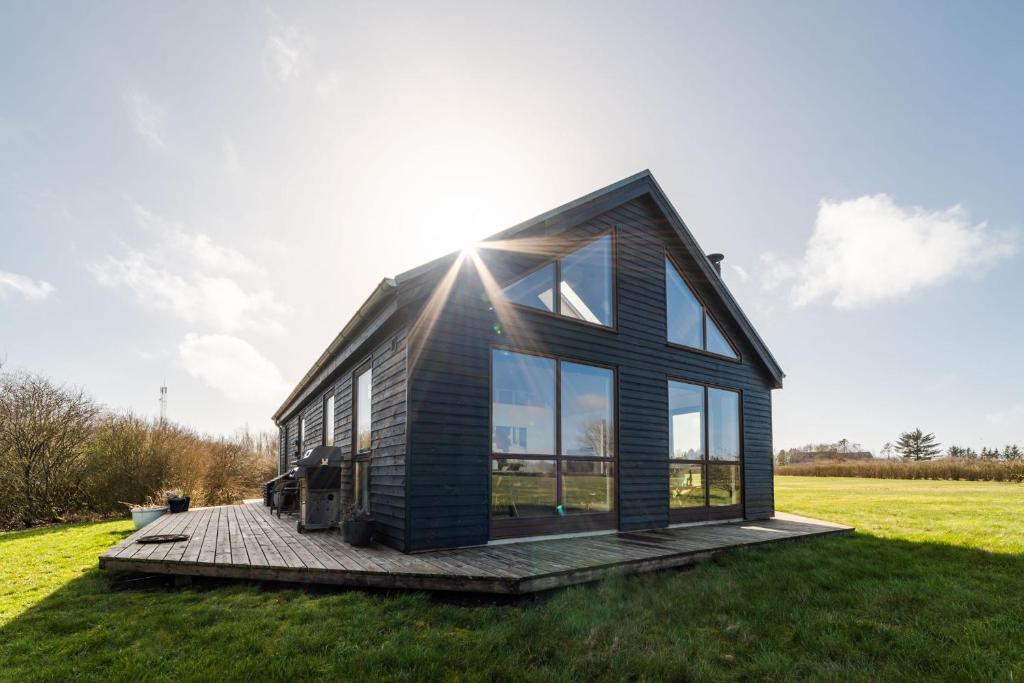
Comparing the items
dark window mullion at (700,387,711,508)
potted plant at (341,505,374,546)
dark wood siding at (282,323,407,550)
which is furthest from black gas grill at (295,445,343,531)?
dark window mullion at (700,387,711,508)

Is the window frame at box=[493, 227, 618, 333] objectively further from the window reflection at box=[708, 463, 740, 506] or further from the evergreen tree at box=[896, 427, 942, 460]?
the evergreen tree at box=[896, 427, 942, 460]

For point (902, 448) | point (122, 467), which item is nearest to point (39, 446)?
point (122, 467)

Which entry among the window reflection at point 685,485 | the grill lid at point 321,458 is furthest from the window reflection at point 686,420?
the grill lid at point 321,458

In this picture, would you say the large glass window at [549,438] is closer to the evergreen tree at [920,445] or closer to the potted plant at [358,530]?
the potted plant at [358,530]

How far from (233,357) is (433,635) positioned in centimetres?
2691

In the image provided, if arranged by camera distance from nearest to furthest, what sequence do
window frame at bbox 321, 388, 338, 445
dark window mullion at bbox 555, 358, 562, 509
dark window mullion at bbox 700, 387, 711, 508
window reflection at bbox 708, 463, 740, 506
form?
dark window mullion at bbox 555, 358, 562, 509 < dark window mullion at bbox 700, 387, 711, 508 < window reflection at bbox 708, 463, 740, 506 < window frame at bbox 321, 388, 338, 445

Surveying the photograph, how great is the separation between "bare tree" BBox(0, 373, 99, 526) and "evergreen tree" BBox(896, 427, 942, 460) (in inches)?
2893

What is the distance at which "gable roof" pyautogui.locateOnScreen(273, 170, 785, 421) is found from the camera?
5586 mm

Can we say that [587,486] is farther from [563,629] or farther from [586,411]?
[563,629]

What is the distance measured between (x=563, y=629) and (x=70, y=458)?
14786 millimetres

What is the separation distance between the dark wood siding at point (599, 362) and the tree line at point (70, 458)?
10.4m

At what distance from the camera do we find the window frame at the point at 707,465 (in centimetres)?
805

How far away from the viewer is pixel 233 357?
26578 millimetres

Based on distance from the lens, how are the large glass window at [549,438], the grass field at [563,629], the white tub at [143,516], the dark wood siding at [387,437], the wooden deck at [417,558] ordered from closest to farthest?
1. the grass field at [563,629]
2. the wooden deck at [417,558]
3. the dark wood siding at [387,437]
4. the large glass window at [549,438]
5. the white tub at [143,516]
